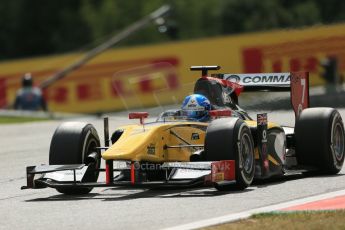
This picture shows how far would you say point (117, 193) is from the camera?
471 inches

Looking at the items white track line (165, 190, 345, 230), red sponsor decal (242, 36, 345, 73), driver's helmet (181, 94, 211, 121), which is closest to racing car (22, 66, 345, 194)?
driver's helmet (181, 94, 211, 121)

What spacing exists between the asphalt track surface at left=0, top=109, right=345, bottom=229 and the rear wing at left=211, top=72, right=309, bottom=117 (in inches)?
45.3

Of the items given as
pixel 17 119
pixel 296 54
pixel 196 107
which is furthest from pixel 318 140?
pixel 17 119

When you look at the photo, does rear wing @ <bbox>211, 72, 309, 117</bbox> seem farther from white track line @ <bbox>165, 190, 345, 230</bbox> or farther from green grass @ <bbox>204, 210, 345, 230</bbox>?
green grass @ <bbox>204, 210, 345, 230</bbox>

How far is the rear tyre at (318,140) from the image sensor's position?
1254 cm

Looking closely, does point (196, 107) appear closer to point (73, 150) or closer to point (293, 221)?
point (73, 150)

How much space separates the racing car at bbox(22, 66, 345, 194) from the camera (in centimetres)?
1127

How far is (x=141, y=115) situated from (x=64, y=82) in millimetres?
27576

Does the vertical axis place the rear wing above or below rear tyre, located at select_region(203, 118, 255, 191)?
above

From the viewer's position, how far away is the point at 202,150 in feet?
38.8

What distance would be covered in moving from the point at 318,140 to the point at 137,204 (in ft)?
8.93

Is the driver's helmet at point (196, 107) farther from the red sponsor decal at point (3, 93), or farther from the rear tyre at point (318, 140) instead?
the red sponsor decal at point (3, 93)

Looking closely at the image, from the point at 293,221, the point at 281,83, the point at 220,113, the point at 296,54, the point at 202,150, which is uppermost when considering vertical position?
the point at 296,54

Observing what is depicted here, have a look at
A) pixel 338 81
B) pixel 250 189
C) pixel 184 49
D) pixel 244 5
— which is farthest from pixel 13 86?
pixel 244 5
